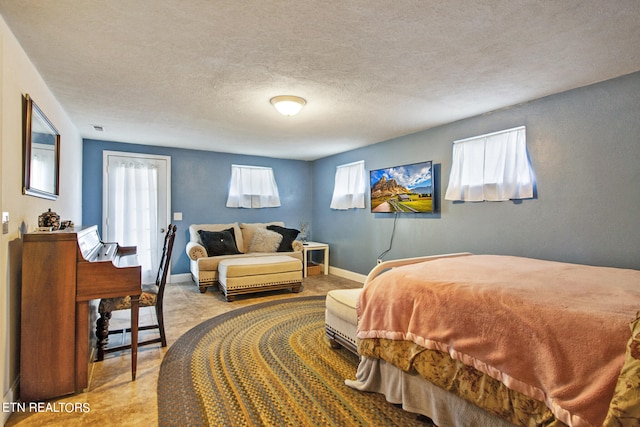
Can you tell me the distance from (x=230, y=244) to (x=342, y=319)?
2.98 m

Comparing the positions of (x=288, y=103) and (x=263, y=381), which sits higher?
(x=288, y=103)

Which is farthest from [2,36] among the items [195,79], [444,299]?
[444,299]

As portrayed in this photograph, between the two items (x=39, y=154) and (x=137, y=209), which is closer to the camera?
(x=39, y=154)

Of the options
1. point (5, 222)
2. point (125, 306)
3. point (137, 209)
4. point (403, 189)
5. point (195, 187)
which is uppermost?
point (195, 187)

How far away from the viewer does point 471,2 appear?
1.65 m

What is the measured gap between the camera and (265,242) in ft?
17.7

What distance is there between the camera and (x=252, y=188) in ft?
19.5

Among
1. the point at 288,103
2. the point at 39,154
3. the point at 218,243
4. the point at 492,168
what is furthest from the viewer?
the point at 218,243

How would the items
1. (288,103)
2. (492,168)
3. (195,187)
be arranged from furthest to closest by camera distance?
(195,187), (492,168), (288,103)

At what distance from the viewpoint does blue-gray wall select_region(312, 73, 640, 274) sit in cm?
251

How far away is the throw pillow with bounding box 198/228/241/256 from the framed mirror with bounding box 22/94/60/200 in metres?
2.11

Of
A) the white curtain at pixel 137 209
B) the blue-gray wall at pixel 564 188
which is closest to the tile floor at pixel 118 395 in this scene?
the white curtain at pixel 137 209

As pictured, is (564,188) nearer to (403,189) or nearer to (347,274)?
(403,189)

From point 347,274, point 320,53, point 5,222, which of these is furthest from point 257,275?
point 320,53
